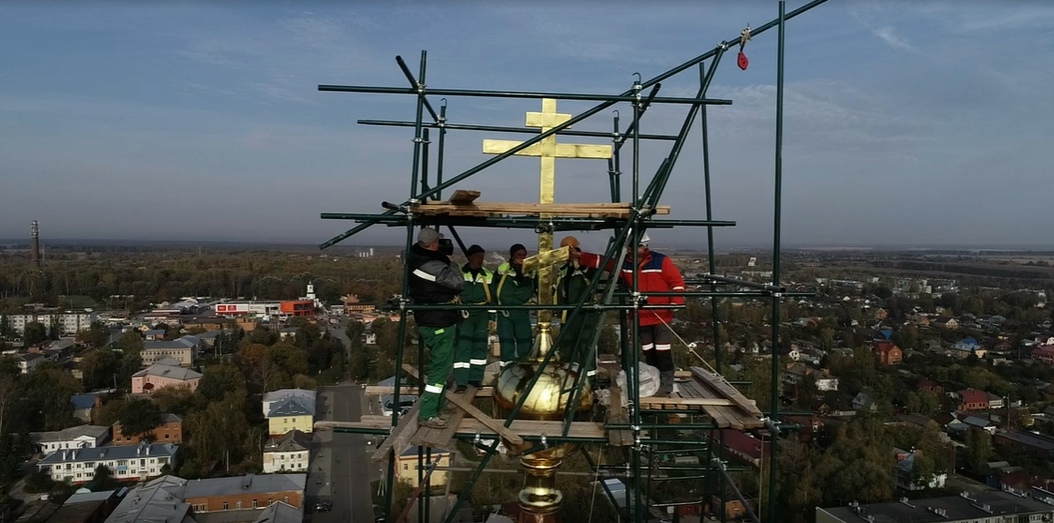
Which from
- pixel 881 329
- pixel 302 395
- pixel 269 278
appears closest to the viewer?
pixel 302 395

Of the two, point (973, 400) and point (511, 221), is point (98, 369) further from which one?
point (973, 400)

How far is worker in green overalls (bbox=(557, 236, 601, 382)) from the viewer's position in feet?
16.1

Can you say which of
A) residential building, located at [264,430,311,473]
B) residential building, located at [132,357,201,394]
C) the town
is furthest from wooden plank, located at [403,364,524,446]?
residential building, located at [132,357,201,394]

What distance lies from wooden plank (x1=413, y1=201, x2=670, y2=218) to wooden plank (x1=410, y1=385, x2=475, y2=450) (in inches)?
56.8

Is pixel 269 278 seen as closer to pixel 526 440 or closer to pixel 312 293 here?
pixel 312 293

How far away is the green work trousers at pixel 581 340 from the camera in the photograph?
4801 millimetres

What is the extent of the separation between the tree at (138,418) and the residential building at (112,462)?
2662 mm

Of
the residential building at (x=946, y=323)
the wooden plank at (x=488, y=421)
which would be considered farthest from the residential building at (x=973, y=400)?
the wooden plank at (x=488, y=421)

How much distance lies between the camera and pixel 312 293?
9400 centimetres

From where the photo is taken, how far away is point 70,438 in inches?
1423

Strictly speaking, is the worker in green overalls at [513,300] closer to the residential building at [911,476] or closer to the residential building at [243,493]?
the residential building at [243,493]

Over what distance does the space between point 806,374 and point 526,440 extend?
1845 inches

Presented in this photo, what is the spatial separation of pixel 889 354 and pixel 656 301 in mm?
60010

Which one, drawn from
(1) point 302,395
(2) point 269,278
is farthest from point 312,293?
(1) point 302,395
